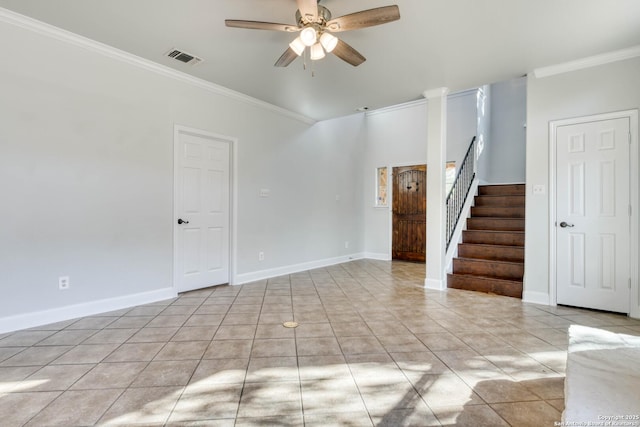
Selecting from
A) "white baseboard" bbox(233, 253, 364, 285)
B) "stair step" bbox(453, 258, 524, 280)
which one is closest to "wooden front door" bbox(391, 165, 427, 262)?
"white baseboard" bbox(233, 253, 364, 285)

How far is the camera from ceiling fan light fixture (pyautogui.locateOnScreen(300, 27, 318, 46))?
233 cm

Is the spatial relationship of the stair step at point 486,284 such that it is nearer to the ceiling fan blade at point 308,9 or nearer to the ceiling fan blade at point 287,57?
the ceiling fan blade at point 287,57

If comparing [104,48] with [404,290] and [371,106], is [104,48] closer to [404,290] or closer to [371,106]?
[371,106]

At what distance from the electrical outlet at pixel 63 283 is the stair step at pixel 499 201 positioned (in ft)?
18.9

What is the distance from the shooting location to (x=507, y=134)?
6.21m

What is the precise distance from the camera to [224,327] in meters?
2.84

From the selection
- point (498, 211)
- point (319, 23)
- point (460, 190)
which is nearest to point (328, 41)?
point (319, 23)

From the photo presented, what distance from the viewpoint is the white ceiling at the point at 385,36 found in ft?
8.20

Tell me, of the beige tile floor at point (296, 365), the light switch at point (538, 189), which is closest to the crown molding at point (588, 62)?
the light switch at point (538, 189)

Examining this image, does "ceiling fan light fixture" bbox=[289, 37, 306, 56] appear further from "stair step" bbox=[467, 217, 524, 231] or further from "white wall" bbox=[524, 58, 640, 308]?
"stair step" bbox=[467, 217, 524, 231]

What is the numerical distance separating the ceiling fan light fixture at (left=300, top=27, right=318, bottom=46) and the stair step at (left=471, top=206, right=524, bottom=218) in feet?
13.5

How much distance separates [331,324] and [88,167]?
2.78m

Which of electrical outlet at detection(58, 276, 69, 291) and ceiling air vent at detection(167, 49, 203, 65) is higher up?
ceiling air vent at detection(167, 49, 203, 65)

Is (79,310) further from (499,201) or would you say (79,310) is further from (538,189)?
(499,201)
